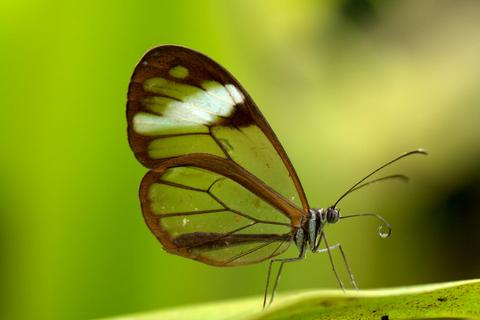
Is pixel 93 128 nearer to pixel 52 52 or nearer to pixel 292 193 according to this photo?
pixel 52 52

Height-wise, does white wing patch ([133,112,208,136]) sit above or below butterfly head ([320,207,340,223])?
above

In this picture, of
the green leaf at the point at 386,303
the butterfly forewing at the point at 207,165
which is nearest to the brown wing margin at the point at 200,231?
the butterfly forewing at the point at 207,165

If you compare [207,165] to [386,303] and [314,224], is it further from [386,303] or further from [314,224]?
[386,303]

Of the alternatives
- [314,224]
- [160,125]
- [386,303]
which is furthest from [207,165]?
[386,303]

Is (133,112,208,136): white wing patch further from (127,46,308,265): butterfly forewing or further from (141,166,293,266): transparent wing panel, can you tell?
(141,166,293,266): transparent wing panel

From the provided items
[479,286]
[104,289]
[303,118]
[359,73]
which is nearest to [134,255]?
[104,289]

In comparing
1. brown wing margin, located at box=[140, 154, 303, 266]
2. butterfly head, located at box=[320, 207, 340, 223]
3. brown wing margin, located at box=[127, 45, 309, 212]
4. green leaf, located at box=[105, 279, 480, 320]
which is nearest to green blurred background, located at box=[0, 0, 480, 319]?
brown wing margin, located at box=[140, 154, 303, 266]
